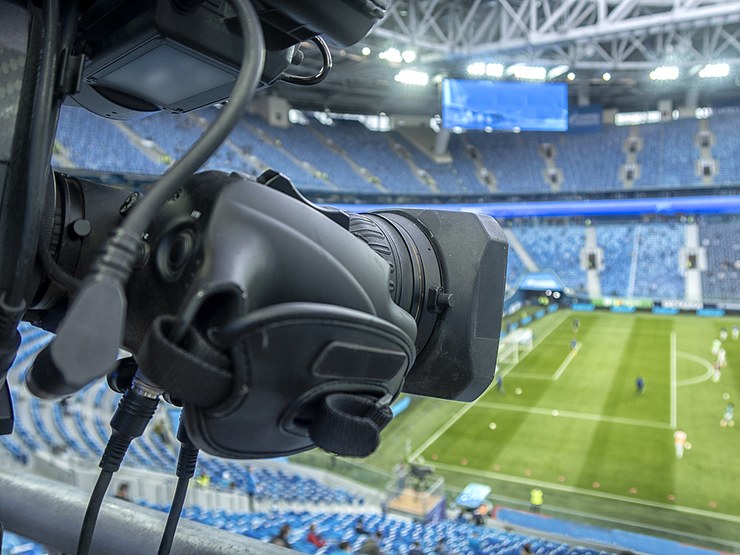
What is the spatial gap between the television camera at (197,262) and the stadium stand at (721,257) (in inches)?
1088

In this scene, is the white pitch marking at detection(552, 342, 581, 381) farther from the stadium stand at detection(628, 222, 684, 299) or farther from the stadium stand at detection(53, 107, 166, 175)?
the stadium stand at detection(53, 107, 166, 175)

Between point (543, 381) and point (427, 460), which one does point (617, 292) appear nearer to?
point (543, 381)

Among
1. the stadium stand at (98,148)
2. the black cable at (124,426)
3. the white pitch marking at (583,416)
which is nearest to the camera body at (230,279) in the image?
the black cable at (124,426)

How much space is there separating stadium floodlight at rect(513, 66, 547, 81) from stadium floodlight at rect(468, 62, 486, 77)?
1.28m

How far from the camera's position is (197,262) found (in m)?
0.66

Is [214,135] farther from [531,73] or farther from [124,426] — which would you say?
[531,73]

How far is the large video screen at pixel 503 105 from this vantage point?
26672 mm

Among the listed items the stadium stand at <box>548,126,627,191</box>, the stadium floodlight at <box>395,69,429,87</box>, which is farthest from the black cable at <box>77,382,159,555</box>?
the stadium stand at <box>548,126,627,191</box>

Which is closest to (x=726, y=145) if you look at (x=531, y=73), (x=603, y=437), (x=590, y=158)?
(x=590, y=158)

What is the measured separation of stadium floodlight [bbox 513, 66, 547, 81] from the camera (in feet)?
85.2

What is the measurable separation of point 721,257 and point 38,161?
2958cm

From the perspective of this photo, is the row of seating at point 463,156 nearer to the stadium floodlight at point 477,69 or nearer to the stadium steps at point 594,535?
the stadium floodlight at point 477,69

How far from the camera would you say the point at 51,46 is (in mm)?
792

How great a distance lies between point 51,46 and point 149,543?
802mm
